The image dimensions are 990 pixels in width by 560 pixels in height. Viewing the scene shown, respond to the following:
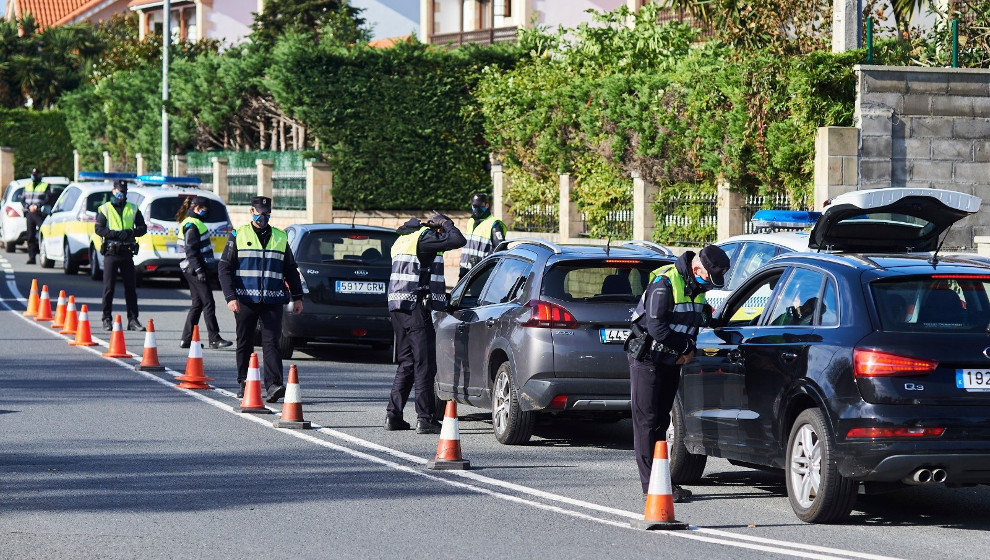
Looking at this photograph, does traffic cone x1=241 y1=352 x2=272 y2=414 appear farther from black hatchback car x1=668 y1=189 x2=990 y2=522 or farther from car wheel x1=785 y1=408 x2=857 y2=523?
car wheel x1=785 y1=408 x2=857 y2=523

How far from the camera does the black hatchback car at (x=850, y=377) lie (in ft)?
27.3

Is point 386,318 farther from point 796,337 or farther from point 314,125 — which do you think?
point 314,125

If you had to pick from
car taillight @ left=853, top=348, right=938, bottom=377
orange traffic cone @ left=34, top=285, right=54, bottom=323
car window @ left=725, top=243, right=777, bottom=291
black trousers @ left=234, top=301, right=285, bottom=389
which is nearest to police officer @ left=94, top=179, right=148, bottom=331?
orange traffic cone @ left=34, top=285, right=54, bottom=323

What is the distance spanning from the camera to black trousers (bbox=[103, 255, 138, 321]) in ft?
68.4

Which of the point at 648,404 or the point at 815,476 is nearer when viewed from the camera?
A: the point at 815,476

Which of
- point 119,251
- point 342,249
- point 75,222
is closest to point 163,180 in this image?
point 75,222

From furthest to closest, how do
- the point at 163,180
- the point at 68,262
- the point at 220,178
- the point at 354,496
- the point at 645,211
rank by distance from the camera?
the point at 220,178
the point at 68,262
the point at 163,180
the point at 645,211
the point at 354,496

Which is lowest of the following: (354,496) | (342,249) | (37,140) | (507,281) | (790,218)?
(354,496)

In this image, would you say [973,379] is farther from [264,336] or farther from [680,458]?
[264,336]

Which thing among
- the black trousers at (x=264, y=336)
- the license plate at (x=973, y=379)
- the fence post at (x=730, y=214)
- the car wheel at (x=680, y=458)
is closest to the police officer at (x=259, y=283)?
the black trousers at (x=264, y=336)

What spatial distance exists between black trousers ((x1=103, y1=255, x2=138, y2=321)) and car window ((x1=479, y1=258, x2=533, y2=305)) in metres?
9.20

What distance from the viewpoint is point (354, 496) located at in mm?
9547

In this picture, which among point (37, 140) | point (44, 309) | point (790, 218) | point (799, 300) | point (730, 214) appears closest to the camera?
point (799, 300)

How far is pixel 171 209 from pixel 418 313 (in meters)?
→ 17.1
